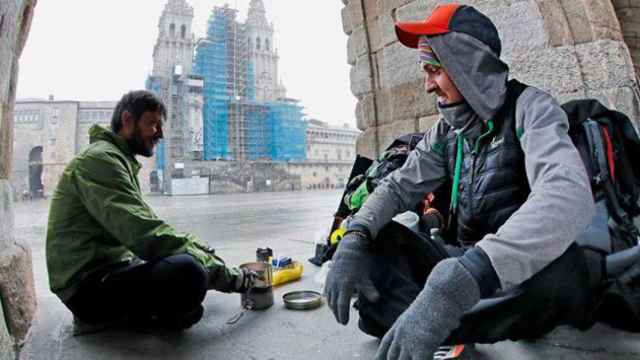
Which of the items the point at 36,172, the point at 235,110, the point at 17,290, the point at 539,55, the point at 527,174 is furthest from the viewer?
the point at 36,172

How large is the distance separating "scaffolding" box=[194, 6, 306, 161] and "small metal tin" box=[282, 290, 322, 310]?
37.5m

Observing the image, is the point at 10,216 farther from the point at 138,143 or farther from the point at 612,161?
the point at 612,161

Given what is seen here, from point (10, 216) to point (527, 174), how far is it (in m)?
2.25

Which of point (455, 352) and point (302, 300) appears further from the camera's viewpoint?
point (302, 300)

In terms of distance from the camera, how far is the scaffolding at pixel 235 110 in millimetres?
39281

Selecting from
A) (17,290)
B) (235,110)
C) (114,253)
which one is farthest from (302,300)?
(235,110)

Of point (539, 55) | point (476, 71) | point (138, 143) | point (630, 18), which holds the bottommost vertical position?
point (138, 143)

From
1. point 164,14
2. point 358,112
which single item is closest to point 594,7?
point 358,112

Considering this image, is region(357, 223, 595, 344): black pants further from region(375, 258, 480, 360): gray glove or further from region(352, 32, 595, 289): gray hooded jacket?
region(375, 258, 480, 360): gray glove

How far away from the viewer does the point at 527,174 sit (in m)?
1.17

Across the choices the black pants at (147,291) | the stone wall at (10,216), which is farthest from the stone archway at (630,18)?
the stone wall at (10,216)

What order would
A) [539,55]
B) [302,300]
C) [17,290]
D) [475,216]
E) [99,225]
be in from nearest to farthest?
[475,216], [17,290], [99,225], [302,300], [539,55]

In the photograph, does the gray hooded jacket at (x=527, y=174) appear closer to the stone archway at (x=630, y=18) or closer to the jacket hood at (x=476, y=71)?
the jacket hood at (x=476, y=71)

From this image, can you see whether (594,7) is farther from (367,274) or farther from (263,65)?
(263,65)
